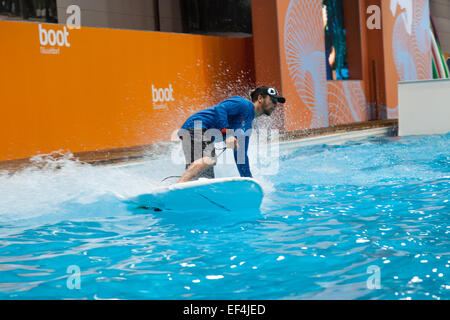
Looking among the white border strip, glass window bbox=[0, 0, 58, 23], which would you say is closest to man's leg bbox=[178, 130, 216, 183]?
the white border strip

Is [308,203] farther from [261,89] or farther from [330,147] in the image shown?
[330,147]

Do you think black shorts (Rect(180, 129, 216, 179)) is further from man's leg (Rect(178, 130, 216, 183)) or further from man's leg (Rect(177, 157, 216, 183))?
man's leg (Rect(177, 157, 216, 183))

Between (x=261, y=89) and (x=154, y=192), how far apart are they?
1.22 metres

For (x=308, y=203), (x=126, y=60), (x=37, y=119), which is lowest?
(x=308, y=203)

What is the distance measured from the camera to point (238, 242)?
2.85m

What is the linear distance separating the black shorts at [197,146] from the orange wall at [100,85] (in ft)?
11.3

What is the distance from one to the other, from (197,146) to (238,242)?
136 cm

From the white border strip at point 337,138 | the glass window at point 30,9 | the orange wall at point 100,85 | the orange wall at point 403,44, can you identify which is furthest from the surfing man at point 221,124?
the orange wall at point 403,44

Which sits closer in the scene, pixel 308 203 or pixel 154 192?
pixel 154 192

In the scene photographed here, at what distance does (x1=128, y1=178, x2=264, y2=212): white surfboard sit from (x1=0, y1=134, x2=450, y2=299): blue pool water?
7 centimetres

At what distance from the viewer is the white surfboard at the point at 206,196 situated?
3467 mm

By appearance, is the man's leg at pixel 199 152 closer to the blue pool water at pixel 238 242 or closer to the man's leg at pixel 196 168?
the man's leg at pixel 196 168

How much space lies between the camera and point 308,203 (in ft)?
12.9
